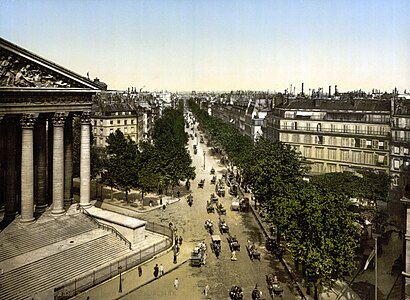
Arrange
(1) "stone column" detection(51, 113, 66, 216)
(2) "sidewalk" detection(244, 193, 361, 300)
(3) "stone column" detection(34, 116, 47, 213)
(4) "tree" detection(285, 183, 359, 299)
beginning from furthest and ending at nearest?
(3) "stone column" detection(34, 116, 47, 213) → (1) "stone column" detection(51, 113, 66, 216) → (2) "sidewalk" detection(244, 193, 361, 300) → (4) "tree" detection(285, 183, 359, 299)

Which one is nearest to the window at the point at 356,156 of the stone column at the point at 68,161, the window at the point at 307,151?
the window at the point at 307,151

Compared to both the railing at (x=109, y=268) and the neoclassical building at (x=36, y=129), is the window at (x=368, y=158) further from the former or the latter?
the neoclassical building at (x=36, y=129)

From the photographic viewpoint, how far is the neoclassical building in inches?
1288

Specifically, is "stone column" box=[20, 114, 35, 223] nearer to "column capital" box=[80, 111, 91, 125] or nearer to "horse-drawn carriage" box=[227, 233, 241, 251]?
"column capital" box=[80, 111, 91, 125]

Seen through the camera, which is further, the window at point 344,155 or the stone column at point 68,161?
the window at point 344,155

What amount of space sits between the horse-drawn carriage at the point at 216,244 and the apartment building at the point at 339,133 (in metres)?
30.2

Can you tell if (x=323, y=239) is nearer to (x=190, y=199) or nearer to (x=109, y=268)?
(x=109, y=268)

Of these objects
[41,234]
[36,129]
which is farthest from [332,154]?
[41,234]

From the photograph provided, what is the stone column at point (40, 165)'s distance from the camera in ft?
125

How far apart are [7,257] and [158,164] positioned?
85.8ft

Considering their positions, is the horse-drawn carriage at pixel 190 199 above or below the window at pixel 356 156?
below

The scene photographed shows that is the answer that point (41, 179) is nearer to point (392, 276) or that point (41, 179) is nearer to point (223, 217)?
point (223, 217)

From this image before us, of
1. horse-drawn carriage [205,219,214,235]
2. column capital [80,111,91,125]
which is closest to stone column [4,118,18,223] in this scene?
column capital [80,111,91,125]

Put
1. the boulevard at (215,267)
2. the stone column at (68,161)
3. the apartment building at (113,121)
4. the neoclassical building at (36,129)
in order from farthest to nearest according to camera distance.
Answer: the apartment building at (113,121) < the stone column at (68,161) < the neoclassical building at (36,129) < the boulevard at (215,267)
